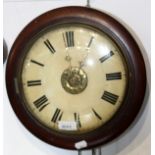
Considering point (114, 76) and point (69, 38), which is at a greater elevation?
point (69, 38)

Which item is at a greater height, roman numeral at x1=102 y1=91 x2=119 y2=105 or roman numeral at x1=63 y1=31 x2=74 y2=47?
roman numeral at x1=63 y1=31 x2=74 y2=47

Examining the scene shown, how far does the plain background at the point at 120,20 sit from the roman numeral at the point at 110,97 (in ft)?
0.35

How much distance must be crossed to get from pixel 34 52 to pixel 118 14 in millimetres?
275

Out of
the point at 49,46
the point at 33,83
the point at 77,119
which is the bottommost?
the point at 77,119

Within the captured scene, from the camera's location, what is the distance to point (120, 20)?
0.84m

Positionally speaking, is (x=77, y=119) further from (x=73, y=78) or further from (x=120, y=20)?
(x=120, y=20)

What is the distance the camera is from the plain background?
0.82 metres

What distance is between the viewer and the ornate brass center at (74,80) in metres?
0.79

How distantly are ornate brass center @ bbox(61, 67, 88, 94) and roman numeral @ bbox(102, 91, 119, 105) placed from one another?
6cm

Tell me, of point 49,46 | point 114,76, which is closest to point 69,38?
point 49,46

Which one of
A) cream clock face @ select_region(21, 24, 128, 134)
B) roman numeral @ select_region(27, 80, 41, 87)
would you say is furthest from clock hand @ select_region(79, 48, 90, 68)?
roman numeral @ select_region(27, 80, 41, 87)

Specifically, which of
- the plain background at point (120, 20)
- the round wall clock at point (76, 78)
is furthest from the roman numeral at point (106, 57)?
the plain background at point (120, 20)

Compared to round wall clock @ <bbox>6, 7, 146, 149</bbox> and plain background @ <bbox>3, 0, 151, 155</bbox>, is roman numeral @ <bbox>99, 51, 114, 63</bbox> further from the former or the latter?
plain background @ <bbox>3, 0, 151, 155</bbox>

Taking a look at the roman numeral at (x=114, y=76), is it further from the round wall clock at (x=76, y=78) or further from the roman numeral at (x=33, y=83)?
the roman numeral at (x=33, y=83)
